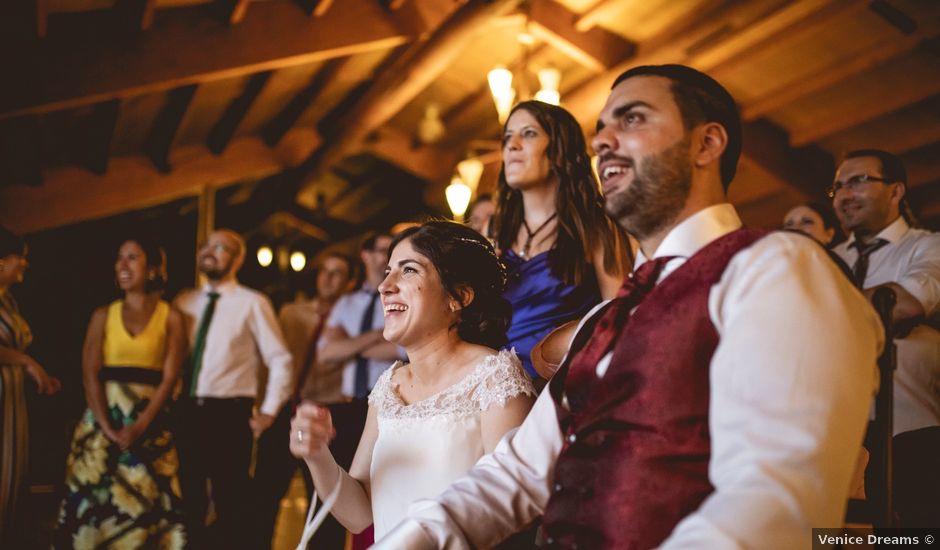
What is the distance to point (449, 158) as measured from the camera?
34.3ft

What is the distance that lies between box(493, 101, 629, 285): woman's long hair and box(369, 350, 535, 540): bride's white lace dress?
0.60m

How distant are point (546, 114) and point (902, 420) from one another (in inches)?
66.6

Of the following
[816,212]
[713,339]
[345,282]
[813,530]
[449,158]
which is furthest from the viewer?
[449,158]

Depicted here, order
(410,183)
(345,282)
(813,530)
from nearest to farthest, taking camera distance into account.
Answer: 1. (813,530)
2. (345,282)
3. (410,183)

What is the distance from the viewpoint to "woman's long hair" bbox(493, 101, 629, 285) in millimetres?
2533

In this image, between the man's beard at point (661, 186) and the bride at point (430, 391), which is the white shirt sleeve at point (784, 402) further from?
the bride at point (430, 391)

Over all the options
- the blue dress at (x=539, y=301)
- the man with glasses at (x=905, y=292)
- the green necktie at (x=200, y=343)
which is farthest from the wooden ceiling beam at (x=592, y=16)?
the blue dress at (x=539, y=301)

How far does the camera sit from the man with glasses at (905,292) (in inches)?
104

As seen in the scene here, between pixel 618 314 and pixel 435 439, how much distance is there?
809 mm

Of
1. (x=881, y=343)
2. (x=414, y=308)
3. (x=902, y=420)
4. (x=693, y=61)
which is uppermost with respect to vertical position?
(x=693, y=61)

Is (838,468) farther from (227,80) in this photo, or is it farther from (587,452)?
(227,80)

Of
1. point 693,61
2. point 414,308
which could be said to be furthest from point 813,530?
point 693,61

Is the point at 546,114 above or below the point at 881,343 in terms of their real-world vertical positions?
above

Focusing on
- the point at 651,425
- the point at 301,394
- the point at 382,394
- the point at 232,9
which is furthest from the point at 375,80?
the point at 651,425
